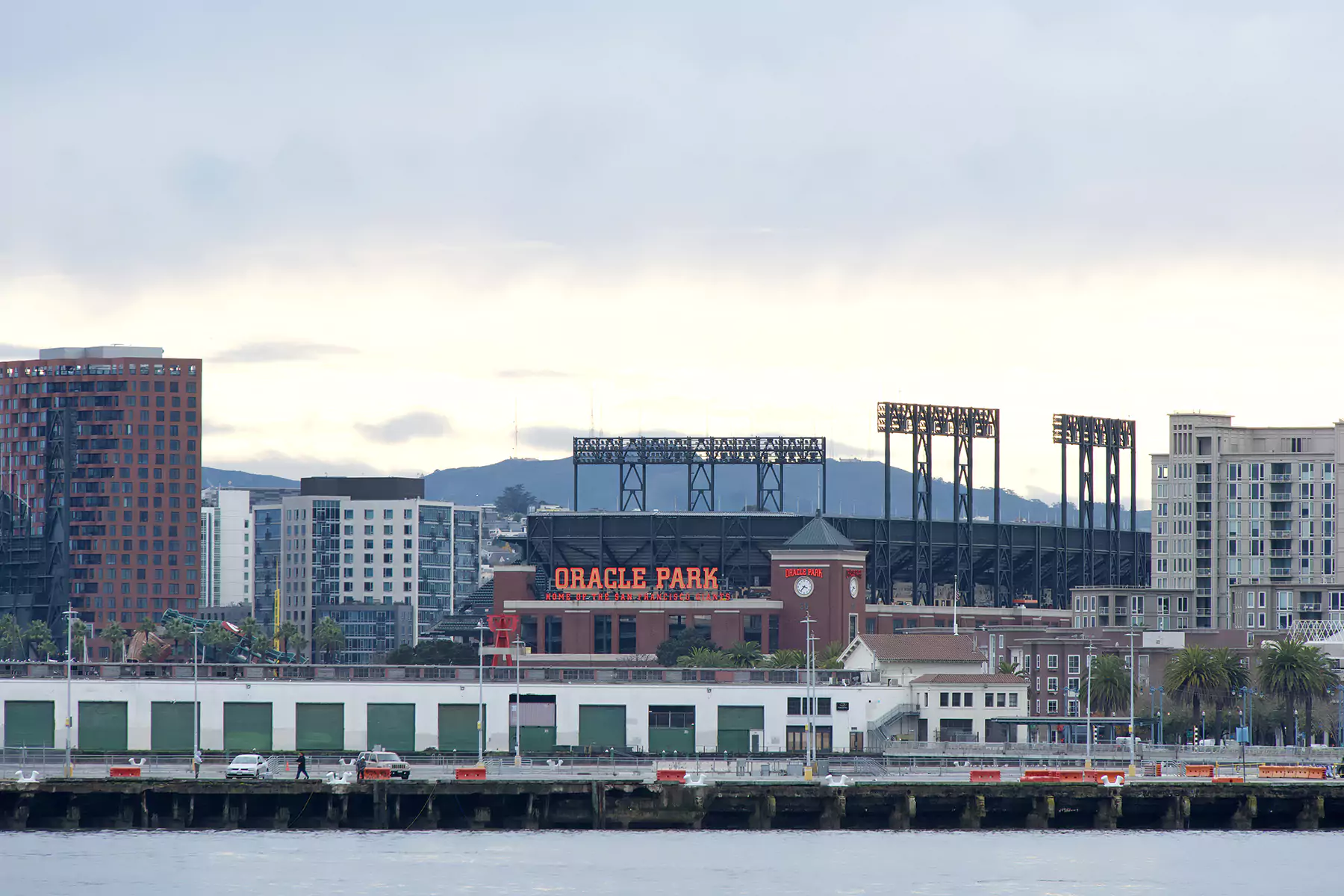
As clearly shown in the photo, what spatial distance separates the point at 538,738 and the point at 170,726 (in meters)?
27.9

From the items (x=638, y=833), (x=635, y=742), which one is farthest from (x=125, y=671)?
(x=638, y=833)

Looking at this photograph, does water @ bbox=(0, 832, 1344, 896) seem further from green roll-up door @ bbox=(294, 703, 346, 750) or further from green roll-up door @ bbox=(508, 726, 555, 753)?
green roll-up door @ bbox=(508, 726, 555, 753)

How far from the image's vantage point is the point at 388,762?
158 metres

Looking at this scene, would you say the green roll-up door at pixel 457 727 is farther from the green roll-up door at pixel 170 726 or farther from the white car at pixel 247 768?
the white car at pixel 247 768

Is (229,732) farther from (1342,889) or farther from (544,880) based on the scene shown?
(1342,889)

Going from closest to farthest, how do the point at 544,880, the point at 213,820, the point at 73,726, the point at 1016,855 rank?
1. the point at 544,880
2. the point at 1016,855
3. the point at 213,820
4. the point at 73,726

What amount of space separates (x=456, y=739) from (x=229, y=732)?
56.3 feet

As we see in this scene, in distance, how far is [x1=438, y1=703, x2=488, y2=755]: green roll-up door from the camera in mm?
182375

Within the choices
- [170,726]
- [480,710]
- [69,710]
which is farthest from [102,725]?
[480,710]

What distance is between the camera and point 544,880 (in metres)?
125

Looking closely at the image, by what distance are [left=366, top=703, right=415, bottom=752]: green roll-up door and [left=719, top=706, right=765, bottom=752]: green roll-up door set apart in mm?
24558

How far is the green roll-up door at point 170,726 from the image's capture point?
594ft

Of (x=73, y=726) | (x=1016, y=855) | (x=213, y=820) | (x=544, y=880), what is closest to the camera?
(x=544, y=880)

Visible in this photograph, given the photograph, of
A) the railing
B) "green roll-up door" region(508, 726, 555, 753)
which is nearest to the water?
the railing
